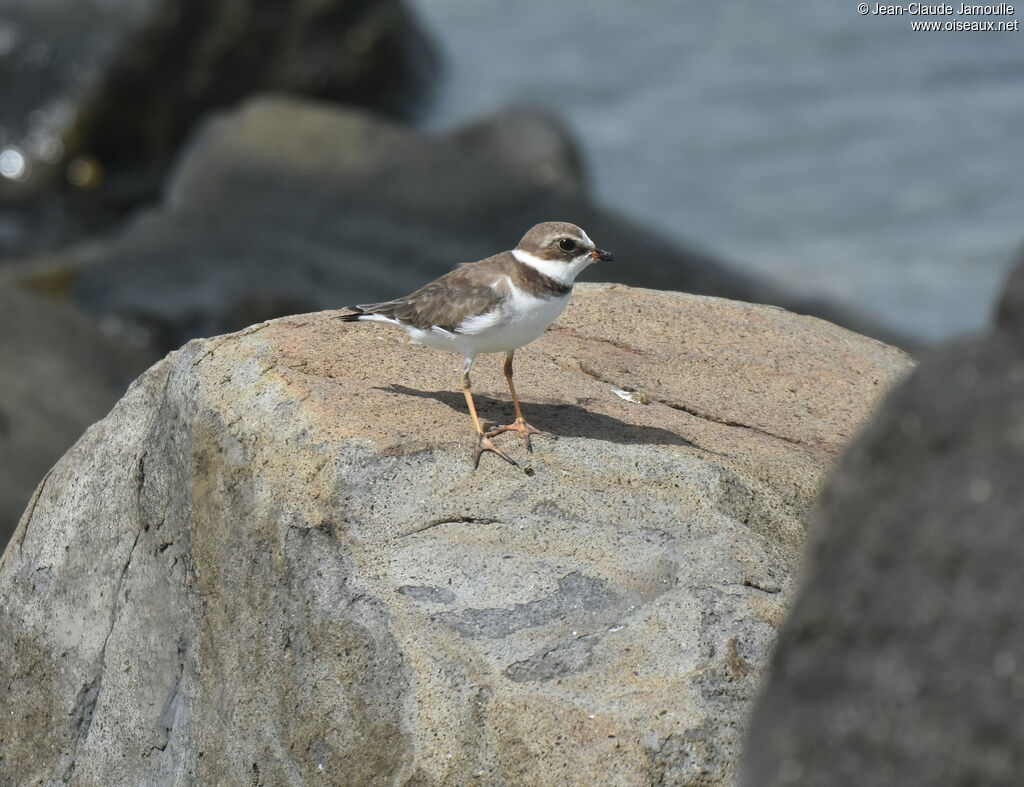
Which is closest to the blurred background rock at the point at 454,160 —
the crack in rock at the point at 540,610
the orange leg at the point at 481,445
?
the orange leg at the point at 481,445

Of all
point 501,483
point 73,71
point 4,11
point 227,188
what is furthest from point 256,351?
point 4,11

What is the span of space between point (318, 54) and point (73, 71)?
3.79 m

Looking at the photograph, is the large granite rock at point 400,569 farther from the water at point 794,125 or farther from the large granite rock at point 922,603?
the water at point 794,125

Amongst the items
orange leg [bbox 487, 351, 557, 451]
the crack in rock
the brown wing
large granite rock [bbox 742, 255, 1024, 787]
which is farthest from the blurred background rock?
large granite rock [bbox 742, 255, 1024, 787]

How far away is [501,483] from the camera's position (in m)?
5.59

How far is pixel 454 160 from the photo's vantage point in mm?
16625

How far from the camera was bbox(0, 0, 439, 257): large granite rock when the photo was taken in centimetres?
1881

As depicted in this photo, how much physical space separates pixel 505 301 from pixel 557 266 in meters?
0.37

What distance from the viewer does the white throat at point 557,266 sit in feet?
20.5

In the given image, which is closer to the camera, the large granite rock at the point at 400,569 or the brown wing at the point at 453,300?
the large granite rock at the point at 400,569

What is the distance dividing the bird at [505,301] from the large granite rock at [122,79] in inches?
522

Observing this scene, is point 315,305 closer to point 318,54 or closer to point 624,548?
point 318,54

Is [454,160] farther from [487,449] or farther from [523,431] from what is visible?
[487,449]

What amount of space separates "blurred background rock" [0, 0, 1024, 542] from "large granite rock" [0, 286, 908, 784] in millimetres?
4103
